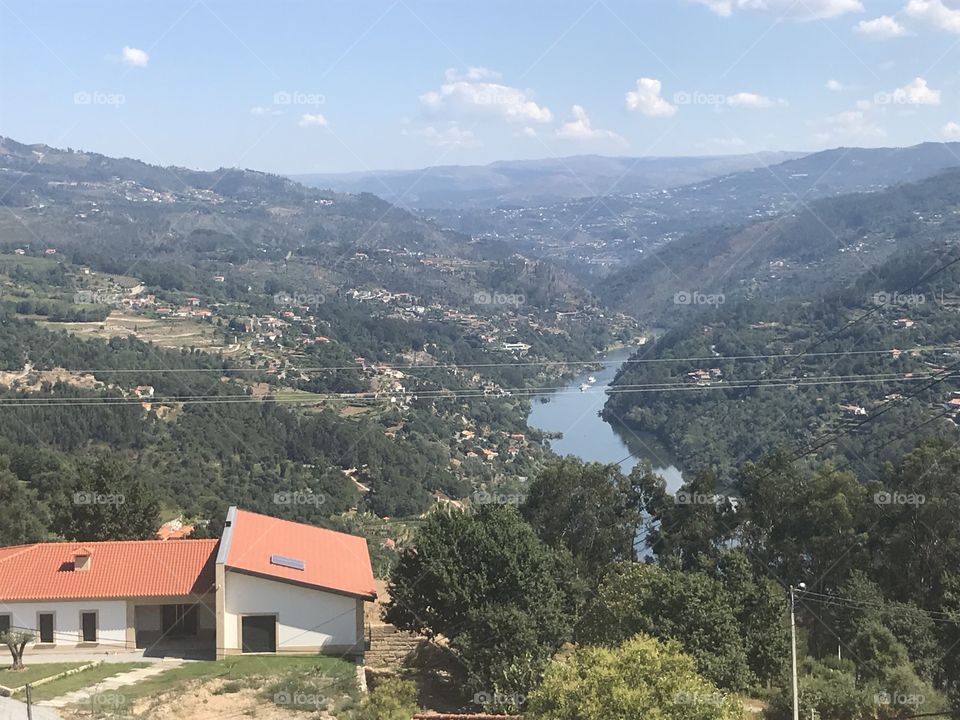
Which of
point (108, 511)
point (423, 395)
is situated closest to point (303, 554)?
point (108, 511)

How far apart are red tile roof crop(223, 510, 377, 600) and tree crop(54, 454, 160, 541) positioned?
3342 mm

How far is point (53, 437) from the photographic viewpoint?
1672 inches

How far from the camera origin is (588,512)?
19094 mm

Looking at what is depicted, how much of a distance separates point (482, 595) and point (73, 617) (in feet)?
19.2

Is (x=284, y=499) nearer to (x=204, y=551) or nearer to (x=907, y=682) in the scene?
(x=204, y=551)

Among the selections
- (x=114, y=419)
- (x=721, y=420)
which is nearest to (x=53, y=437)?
(x=114, y=419)
